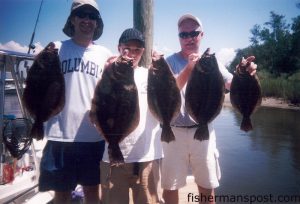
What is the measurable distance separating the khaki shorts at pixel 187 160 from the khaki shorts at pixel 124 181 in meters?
0.47

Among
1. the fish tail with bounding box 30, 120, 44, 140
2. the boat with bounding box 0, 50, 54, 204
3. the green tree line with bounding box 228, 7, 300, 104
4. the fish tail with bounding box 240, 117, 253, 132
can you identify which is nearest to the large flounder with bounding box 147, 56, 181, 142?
the fish tail with bounding box 240, 117, 253, 132

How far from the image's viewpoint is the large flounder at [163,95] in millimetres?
3402

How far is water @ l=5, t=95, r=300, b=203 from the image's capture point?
1019 cm

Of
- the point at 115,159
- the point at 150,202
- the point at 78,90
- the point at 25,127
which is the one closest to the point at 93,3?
the point at 78,90

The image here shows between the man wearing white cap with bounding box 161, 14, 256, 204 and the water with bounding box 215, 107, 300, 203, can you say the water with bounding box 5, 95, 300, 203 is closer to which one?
the water with bounding box 215, 107, 300, 203

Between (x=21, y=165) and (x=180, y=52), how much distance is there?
10.8 feet

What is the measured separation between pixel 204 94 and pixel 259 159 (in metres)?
11.2

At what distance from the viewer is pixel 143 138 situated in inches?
139

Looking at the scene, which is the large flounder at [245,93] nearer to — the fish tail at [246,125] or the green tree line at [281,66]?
the fish tail at [246,125]

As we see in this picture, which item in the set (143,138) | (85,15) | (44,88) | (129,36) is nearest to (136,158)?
(143,138)

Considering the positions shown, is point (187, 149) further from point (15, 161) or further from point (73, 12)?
point (15, 161)

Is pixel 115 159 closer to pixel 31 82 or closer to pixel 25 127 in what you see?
pixel 31 82

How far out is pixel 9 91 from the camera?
6.52 m

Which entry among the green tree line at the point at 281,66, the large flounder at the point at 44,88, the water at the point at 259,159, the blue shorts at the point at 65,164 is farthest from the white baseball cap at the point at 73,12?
the green tree line at the point at 281,66
